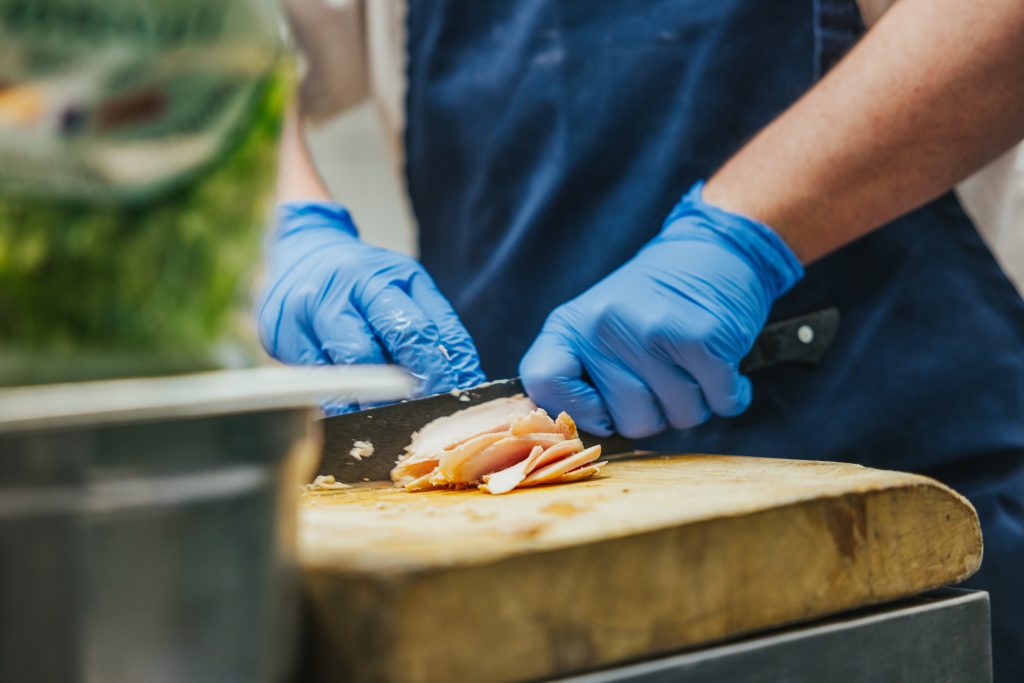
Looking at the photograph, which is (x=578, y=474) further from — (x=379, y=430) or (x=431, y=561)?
(x=431, y=561)

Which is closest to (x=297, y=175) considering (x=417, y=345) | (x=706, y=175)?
(x=417, y=345)

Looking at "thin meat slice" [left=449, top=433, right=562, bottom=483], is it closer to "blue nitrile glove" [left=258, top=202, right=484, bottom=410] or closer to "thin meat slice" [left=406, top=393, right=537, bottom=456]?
"thin meat slice" [left=406, top=393, right=537, bottom=456]

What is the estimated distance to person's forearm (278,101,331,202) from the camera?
1936 millimetres

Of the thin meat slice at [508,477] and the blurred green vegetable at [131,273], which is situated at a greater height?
the blurred green vegetable at [131,273]

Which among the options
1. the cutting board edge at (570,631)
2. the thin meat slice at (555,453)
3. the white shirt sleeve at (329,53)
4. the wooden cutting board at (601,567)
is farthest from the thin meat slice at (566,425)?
the white shirt sleeve at (329,53)

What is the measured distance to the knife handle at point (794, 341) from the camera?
1571 millimetres

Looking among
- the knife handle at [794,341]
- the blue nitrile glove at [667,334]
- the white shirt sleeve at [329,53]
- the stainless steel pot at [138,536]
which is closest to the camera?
the stainless steel pot at [138,536]

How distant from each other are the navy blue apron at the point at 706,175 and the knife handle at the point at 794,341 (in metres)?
0.06

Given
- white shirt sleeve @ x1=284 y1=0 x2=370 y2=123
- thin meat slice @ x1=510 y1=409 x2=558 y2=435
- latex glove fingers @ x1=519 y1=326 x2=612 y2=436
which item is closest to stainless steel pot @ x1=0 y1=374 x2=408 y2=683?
thin meat slice @ x1=510 y1=409 x2=558 y2=435

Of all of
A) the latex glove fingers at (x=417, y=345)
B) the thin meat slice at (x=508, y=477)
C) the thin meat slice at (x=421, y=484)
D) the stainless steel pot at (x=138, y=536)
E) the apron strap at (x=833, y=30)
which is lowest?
the thin meat slice at (x=421, y=484)

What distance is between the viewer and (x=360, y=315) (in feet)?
4.99

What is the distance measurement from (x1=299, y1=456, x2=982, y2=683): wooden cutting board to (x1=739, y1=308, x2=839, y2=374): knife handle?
53cm

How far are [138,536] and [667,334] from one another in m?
0.95

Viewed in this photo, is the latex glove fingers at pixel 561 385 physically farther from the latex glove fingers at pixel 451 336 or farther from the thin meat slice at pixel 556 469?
the thin meat slice at pixel 556 469
